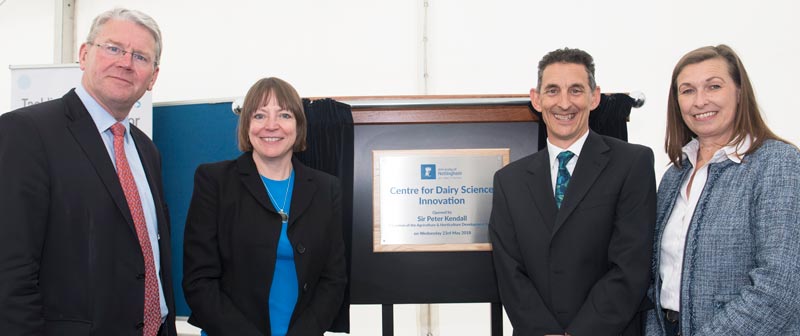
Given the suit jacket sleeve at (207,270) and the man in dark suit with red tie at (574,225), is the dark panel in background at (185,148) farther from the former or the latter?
the man in dark suit with red tie at (574,225)

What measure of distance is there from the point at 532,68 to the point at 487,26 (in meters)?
0.42

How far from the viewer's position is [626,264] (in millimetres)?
1638

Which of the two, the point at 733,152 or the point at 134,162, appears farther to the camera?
the point at 134,162

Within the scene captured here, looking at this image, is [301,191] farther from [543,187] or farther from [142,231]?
[543,187]

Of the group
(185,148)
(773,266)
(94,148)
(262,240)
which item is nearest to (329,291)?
(262,240)

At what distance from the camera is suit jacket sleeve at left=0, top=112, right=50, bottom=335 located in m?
1.18

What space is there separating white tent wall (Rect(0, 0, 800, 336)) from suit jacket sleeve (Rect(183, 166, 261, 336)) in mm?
1807

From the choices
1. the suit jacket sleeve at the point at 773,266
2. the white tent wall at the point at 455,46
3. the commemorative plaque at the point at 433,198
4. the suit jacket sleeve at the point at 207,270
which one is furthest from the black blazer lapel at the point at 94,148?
the white tent wall at the point at 455,46

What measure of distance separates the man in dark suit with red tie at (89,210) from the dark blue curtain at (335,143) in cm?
75

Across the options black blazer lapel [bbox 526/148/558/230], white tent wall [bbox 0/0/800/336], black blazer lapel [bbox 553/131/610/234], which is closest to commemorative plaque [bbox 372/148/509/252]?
black blazer lapel [bbox 526/148/558/230]

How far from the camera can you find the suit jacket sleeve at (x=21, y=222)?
1177 millimetres

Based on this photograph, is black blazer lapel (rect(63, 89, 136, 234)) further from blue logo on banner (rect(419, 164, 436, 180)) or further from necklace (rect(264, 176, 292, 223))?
blue logo on banner (rect(419, 164, 436, 180))

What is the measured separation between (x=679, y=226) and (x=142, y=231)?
170 cm

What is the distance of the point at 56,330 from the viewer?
1.28 meters
